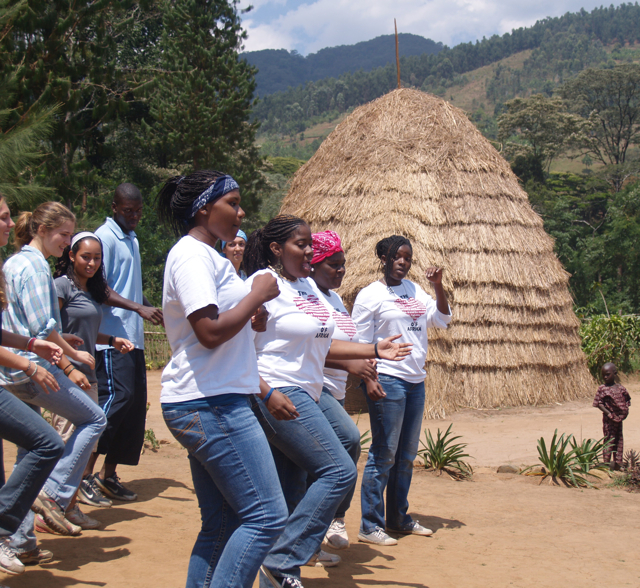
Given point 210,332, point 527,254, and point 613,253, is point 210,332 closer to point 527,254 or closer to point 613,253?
point 527,254

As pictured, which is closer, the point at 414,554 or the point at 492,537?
the point at 414,554

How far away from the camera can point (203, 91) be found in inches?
813

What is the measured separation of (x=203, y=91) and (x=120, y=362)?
18.2 meters

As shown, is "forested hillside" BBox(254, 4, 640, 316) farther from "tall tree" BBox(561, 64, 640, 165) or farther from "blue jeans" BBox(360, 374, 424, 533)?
"blue jeans" BBox(360, 374, 424, 533)

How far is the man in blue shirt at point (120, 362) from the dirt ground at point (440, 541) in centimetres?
28

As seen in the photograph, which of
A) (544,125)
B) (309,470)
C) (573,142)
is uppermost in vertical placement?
(544,125)

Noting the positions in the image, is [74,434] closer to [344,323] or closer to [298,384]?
[298,384]

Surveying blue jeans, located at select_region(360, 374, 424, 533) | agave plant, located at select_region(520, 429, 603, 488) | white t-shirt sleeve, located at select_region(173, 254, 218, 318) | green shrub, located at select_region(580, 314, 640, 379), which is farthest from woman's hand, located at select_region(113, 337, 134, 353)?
green shrub, located at select_region(580, 314, 640, 379)

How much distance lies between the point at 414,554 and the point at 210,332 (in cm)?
219

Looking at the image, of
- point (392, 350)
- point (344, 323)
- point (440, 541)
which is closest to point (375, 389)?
point (344, 323)

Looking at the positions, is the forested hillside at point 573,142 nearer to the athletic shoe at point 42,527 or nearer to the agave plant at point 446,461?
the agave plant at point 446,461

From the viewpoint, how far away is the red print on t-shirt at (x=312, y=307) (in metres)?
2.88

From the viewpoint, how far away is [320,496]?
2.66 meters

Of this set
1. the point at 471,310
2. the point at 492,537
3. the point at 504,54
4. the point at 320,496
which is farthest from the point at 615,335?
the point at 504,54
